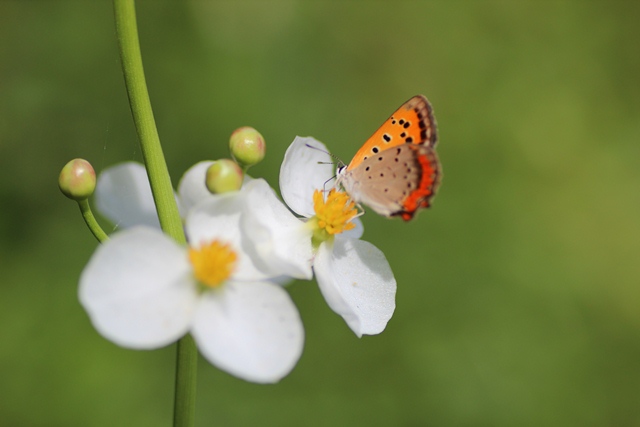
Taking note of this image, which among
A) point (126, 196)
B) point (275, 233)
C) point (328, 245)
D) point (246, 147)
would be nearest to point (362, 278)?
point (328, 245)

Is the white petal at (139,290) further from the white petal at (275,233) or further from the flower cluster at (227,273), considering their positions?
the white petal at (275,233)

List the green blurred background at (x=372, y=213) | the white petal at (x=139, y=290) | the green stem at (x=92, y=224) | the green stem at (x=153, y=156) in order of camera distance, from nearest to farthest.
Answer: the white petal at (x=139, y=290)
the green stem at (x=153, y=156)
the green stem at (x=92, y=224)
the green blurred background at (x=372, y=213)

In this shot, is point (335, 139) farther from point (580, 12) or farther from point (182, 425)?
point (182, 425)

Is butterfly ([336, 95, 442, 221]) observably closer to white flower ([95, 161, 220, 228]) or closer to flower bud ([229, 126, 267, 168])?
flower bud ([229, 126, 267, 168])

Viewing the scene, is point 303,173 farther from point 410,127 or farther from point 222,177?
point 222,177

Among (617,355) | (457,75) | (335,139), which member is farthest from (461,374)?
(457,75)

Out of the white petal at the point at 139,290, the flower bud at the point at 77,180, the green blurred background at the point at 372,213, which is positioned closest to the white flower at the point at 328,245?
the white petal at the point at 139,290
